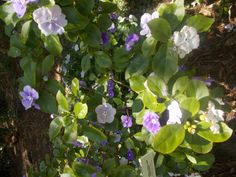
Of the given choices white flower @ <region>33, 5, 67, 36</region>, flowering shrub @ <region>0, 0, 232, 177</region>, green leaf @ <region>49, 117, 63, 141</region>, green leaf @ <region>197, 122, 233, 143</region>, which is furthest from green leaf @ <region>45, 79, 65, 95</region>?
green leaf @ <region>197, 122, 233, 143</region>

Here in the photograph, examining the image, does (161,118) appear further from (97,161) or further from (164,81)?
(97,161)

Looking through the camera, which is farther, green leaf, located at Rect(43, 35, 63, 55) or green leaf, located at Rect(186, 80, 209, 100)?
green leaf, located at Rect(43, 35, 63, 55)

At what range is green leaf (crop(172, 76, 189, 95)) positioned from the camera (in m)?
1.35

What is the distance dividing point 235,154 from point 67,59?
1249 mm

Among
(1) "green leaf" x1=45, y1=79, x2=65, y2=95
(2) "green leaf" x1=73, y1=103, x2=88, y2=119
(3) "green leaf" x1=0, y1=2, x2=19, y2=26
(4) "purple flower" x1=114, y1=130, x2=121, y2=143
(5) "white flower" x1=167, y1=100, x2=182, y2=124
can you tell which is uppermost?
(3) "green leaf" x1=0, y1=2, x2=19, y2=26

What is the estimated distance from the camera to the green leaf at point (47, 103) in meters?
1.58

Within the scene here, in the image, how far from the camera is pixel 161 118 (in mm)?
1451

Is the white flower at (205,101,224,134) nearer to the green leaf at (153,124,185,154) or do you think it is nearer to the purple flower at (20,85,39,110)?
the green leaf at (153,124,185,154)

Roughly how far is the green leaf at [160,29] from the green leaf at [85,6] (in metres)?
0.31

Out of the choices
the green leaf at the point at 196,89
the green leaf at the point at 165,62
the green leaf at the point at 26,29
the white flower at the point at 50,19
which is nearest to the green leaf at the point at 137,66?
the green leaf at the point at 165,62

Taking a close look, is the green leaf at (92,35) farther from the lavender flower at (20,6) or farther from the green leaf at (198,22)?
the green leaf at (198,22)

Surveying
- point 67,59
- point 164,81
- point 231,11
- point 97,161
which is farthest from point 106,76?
point 231,11

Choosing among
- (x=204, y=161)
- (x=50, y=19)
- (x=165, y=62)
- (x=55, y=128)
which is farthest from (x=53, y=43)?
(x=204, y=161)

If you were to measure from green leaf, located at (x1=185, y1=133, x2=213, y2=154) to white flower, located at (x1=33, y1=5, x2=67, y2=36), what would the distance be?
2.04 ft
